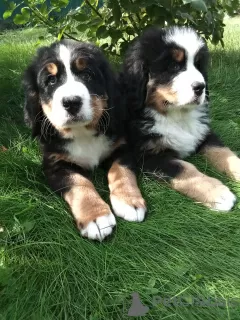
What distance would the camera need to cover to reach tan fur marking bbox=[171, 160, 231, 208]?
262 centimetres

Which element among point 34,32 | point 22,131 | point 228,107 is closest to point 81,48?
point 22,131

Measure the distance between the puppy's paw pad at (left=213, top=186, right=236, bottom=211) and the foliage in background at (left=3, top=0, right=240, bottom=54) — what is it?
2130 millimetres

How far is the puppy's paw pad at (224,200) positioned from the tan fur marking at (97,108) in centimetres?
96

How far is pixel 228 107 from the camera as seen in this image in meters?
4.48

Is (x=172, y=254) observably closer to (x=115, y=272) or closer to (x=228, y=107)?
(x=115, y=272)

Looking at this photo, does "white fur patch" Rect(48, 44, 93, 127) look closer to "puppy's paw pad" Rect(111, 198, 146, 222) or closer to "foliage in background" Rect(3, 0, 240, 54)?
"puppy's paw pad" Rect(111, 198, 146, 222)

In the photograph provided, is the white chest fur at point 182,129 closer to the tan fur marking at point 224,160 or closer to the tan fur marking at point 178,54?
the tan fur marking at point 224,160

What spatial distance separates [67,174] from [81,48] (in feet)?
2.90

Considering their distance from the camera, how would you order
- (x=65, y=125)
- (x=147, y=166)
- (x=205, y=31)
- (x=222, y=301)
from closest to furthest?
(x=222, y=301) → (x=65, y=125) → (x=147, y=166) → (x=205, y=31)

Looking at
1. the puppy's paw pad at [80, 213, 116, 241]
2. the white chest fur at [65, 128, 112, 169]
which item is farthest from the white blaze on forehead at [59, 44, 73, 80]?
the puppy's paw pad at [80, 213, 116, 241]

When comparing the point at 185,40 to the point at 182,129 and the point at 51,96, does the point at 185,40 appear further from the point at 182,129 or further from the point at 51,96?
the point at 51,96

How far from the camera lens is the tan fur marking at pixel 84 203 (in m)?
2.37

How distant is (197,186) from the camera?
2680mm

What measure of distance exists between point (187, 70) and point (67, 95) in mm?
957
